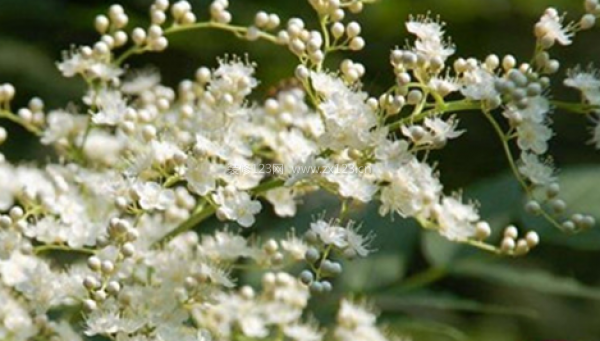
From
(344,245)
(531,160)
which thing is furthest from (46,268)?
(531,160)

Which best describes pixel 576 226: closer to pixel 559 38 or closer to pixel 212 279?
pixel 559 38

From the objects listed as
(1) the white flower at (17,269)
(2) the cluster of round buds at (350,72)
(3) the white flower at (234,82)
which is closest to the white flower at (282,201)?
Result: (3) the white flower at (234,82)

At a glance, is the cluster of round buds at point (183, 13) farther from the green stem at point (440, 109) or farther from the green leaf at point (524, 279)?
the green leaf at point (524, 279)

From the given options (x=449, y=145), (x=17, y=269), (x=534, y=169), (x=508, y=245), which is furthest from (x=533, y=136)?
(x=449, y=145)

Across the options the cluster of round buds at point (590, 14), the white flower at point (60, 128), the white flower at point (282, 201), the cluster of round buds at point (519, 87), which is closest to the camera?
the cluster of round buds at point (519, 87)

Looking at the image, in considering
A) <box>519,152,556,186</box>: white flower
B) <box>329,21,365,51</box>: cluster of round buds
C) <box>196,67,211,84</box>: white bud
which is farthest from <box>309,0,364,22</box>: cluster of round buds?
<box>519,152,556,186</box>: white flower

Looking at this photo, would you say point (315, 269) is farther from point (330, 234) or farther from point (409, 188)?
point (409, 188)
